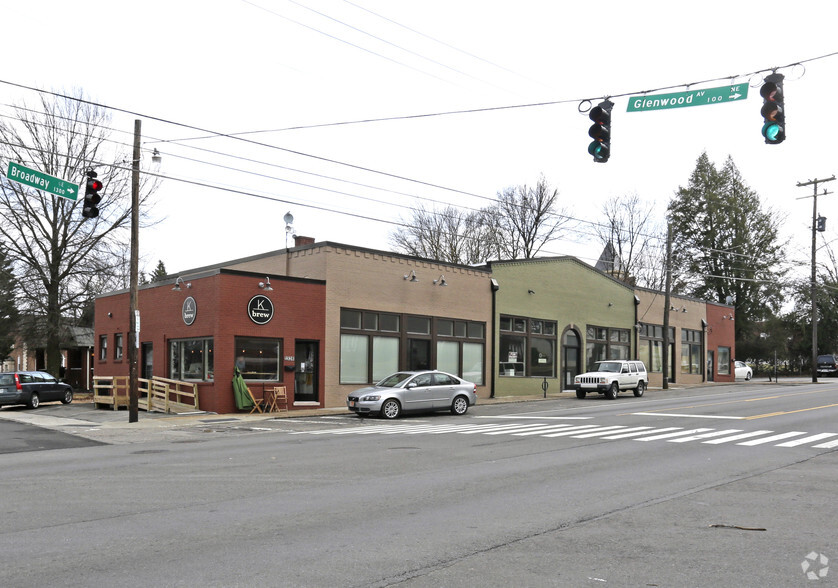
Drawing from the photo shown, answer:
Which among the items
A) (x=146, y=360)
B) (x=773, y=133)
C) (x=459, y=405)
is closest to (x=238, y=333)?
(x=146, y=360)

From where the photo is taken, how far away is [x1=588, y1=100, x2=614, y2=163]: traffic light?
14891 millimetres

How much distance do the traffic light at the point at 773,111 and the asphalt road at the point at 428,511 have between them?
5.73m

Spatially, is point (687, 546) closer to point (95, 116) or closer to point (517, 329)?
point (517, 329)

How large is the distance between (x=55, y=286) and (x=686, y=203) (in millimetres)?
53341

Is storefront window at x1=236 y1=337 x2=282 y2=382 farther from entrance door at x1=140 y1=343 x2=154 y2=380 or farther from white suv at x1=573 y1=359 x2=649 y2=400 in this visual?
white suv at x1=573 y1=359 x2=649 y2=400

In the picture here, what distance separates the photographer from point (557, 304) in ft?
127

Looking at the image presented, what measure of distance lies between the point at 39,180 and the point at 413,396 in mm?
12555

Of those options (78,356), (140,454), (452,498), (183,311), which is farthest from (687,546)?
(78,356)

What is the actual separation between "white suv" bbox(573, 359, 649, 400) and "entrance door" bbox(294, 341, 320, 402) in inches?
515

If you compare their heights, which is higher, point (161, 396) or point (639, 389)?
point (161, 396)

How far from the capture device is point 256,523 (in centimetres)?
795

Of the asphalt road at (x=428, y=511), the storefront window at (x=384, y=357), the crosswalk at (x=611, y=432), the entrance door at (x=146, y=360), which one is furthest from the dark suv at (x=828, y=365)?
the entrance door at (x=146, y=360)

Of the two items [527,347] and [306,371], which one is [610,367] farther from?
[306,371]

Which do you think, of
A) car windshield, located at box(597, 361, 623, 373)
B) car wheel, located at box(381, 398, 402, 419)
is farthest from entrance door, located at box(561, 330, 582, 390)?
car wheel, located at box(381, 398, 402, 419)
